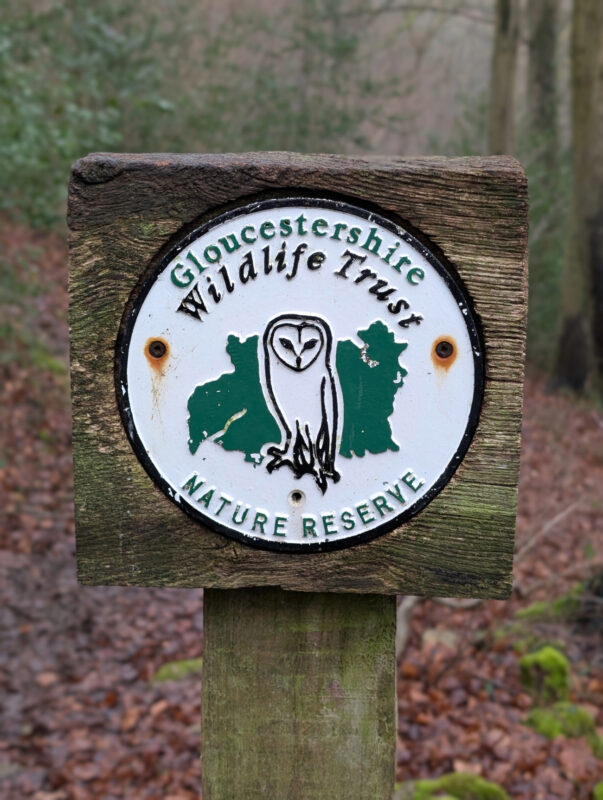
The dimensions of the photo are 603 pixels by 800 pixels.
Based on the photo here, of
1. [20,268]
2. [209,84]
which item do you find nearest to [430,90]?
[209,84]

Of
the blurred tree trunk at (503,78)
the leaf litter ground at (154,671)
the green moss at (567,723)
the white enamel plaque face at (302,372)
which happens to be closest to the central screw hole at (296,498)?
the white enamel plaque face at (302,372)

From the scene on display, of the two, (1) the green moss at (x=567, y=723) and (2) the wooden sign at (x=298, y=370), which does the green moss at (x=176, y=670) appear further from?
(2) the wooden sign at (x=298, y=370)

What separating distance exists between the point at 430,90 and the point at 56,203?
42.2ft

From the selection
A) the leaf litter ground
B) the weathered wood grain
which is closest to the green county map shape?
the weathered wood grain

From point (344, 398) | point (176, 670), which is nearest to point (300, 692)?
point (344, 398)

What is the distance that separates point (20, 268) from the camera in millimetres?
7961

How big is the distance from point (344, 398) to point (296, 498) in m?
0.22

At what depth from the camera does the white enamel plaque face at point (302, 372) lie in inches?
58.2

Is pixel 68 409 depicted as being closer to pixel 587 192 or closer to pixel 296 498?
pixel 296 498

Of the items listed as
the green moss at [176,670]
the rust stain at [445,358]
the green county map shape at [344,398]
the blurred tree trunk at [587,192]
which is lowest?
the green moss at [176,670]

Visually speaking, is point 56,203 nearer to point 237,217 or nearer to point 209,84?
point 237,217

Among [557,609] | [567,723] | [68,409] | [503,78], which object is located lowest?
[567,723]

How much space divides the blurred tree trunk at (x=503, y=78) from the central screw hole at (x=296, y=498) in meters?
11.6

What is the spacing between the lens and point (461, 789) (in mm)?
3354
